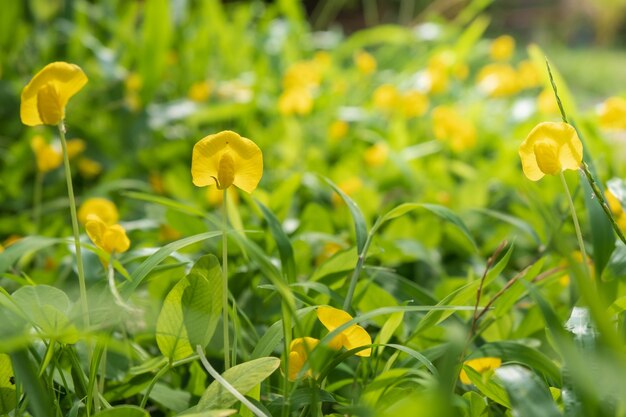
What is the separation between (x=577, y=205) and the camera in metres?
1.34

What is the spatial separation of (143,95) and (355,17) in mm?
7195

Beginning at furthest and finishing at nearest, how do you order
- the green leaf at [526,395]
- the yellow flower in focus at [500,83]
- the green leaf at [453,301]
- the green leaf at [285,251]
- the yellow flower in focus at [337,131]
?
the yellow flower in focus at [500,83] < the yellow flower in focus at [337,131] < the green leaf at [285,251] < the green leaf at [453,301] < the green leaf at [526,395]

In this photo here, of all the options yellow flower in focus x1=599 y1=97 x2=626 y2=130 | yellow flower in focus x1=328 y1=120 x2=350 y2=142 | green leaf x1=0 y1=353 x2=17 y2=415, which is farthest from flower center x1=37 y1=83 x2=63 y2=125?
yellow flower in focus x1=328 y1=120 x2=350 y2=142

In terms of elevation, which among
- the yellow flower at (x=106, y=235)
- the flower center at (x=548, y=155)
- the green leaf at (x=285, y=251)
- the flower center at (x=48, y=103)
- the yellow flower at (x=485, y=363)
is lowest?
the yellow flower at (x=485, y=363)

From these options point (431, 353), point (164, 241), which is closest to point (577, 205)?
point (431, 353)

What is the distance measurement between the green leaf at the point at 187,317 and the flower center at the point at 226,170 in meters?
0.11

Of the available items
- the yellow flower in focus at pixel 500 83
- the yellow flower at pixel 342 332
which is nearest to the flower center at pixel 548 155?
the yellow flower at pixel 342 332

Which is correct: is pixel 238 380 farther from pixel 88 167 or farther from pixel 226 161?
pixel 88 167

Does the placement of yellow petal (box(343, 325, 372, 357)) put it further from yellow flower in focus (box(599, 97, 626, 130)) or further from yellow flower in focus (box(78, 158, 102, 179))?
yellow flower in focus (box(78, 158, 102, 179))

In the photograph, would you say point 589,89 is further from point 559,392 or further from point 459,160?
point 559,392

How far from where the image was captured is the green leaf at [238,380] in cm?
66

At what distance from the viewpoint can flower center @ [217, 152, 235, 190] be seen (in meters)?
0.69

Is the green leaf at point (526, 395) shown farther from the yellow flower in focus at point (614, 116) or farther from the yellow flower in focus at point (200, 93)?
the yellow flower in focus at point (200, 93)

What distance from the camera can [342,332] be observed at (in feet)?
2.30
